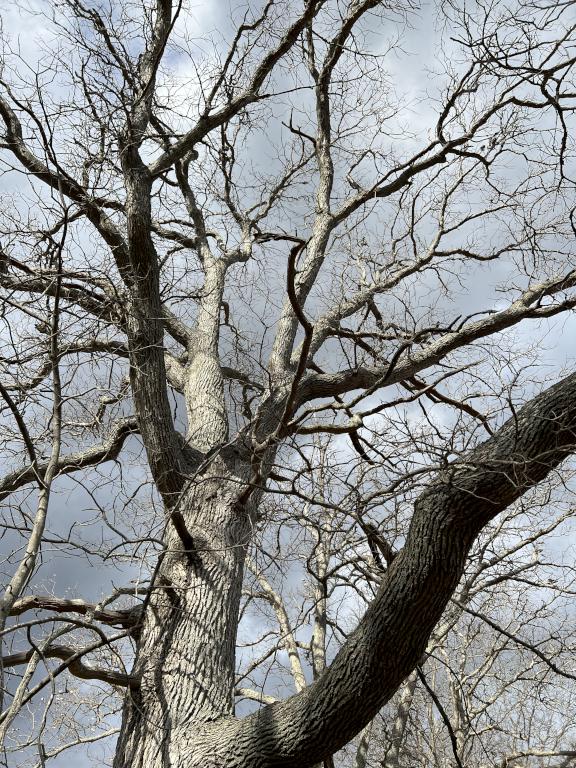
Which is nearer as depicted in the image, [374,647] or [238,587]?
[374,647]

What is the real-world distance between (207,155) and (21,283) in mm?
3649

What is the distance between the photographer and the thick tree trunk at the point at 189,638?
10.2ft

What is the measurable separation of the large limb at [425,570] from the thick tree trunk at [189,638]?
619mm

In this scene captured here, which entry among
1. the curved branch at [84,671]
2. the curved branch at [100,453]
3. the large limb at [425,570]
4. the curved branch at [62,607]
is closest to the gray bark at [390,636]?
the large limb at [425,570]

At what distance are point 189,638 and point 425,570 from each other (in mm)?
1438

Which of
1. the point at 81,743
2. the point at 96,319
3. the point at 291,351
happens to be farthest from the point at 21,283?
the point at 81,743

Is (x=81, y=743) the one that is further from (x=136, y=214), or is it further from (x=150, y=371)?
(x=136, y=214)

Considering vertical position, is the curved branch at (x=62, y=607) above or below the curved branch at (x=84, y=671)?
above

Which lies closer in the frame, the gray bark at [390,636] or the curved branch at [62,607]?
the gray bark at [390,636]

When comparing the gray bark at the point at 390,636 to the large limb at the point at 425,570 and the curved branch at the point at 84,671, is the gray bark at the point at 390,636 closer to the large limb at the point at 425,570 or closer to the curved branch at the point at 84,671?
the large limb at the point at 425,570

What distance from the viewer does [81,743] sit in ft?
18.0

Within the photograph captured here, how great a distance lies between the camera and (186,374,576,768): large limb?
8.41 feet

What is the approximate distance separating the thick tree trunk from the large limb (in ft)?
2.03

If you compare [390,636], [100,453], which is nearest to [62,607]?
[100,453]
